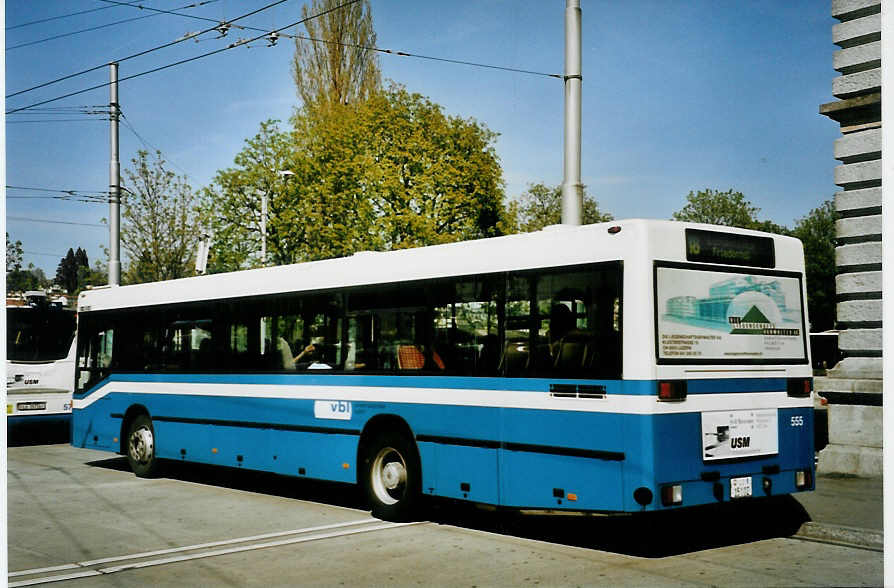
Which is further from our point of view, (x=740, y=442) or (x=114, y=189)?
(x=114, y=189)

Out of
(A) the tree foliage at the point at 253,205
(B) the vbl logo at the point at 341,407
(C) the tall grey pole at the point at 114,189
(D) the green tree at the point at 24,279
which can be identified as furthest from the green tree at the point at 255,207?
(B) the vbl logo at the point at 341,407

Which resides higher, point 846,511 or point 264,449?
point 264,449

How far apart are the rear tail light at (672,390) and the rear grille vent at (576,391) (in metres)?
0.48

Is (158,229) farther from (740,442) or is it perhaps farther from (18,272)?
(740,442)

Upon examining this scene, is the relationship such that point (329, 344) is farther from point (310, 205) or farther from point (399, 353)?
point (310, 205)

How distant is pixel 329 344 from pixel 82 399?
6295mm

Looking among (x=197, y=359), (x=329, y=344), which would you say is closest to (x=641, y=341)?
(x=329, y=344)

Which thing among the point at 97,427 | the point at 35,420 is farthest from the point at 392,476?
the point at 35,420

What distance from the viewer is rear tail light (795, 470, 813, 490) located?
9.22 m

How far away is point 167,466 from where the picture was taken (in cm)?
1655

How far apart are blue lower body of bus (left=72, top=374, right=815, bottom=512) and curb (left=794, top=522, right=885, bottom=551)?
0.37 m

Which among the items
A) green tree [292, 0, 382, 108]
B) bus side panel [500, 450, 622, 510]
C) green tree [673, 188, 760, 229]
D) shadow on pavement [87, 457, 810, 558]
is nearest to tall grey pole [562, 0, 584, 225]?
shadow on pavement [87, 457, 810, 558]

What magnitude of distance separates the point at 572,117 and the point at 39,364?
1255 centimetres

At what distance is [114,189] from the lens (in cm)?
2384
